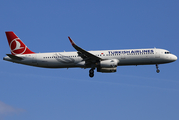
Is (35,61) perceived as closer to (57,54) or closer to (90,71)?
(57,54)

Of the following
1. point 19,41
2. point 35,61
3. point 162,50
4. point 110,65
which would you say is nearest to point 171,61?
point 162,50

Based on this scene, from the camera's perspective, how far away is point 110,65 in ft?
169

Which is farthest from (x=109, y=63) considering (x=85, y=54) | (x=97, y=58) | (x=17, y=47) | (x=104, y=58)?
(x=17, y=47)

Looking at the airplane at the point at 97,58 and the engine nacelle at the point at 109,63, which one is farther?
the airplane at the point at 97,58

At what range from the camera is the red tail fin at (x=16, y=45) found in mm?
56938

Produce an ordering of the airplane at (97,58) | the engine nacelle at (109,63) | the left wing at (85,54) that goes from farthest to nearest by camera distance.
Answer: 1. the airplane at (97,58)
2. the engine nacelle at (109,63)
3. the left wing at (85,54)

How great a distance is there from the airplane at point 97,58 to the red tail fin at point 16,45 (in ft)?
4.07

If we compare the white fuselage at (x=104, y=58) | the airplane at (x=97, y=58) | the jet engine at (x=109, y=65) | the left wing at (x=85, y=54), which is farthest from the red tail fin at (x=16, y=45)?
the jet engine at (x=109, y=65)

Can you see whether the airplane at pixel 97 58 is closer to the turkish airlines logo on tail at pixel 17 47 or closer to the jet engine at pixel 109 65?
the jet engine at pixel 109 65

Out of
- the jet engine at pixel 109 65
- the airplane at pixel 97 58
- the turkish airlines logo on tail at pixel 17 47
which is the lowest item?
the jet engine at pixel 109 65

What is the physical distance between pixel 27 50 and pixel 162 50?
24.4m

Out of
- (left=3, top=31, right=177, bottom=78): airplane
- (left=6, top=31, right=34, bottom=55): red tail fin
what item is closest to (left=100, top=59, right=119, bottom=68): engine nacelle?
(left=3, top=31, right=177, bottom=78): airplane

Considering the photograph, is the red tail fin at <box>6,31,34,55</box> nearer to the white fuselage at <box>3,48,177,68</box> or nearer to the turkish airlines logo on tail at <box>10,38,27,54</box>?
the turkish airlines logo on tail at <box>10,38,27,54</box>

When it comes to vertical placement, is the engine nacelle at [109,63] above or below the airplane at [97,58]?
below
